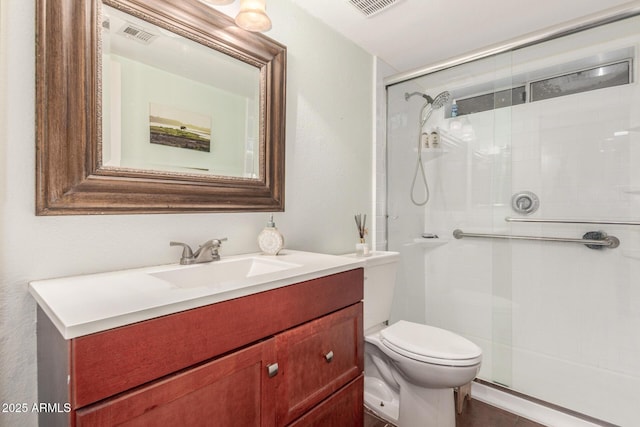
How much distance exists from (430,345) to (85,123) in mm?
1637

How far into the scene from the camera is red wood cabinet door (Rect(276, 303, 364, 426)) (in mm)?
967

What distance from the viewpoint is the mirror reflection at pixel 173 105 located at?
1056 mm

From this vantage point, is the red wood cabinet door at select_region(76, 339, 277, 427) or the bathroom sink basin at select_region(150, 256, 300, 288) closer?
the red wood cabinet door at select_region(76, 339, 277, 427)

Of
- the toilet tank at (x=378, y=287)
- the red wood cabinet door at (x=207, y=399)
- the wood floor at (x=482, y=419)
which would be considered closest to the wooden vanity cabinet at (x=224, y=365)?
the red wood cabinet door at (x=207, y=399)

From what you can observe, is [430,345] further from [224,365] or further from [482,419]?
[224,365]

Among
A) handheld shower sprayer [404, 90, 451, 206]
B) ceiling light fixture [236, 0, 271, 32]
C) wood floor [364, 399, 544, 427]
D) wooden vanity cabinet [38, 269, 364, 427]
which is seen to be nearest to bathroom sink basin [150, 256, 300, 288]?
wooden vanity cabinet [38, 269, 364, 427]

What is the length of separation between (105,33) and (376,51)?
1.61 meters

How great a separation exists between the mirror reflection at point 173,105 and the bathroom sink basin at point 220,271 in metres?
0.37

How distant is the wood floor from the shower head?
1.94m

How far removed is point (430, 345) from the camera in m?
1.53

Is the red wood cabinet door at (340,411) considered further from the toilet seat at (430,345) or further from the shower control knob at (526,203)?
the shower control knob at (526,203)

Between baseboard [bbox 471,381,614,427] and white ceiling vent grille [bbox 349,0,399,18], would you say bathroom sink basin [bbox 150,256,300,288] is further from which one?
baseboard [bbox 471,381,614,427]

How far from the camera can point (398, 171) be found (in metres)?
2.34

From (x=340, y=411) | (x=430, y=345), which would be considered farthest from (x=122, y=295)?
(x=430, y=345)
